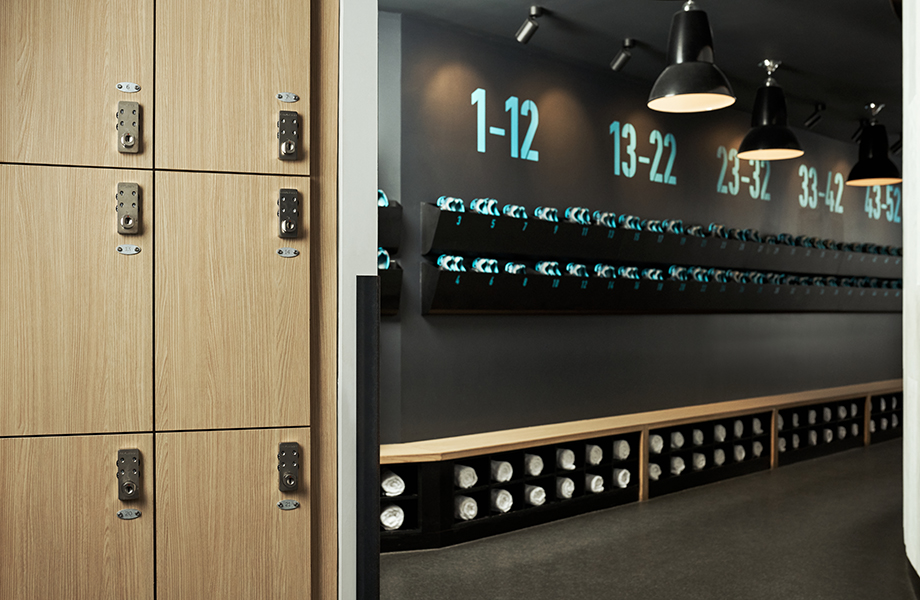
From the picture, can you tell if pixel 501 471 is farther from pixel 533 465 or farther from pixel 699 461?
pixel 699 461

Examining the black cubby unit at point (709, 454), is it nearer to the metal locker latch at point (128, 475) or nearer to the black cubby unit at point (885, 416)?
the black cubby unit at point (885, 416)

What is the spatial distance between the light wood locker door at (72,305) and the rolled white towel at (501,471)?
2.73m

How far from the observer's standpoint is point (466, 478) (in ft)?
14.8

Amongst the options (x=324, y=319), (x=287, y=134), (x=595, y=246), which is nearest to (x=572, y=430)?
(x=595, y=246)

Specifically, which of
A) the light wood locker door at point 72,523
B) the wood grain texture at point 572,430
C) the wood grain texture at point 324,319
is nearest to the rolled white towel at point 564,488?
the wood grain texture at point 572,430

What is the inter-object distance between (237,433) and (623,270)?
4012 mm

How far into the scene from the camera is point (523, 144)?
5215 millimetres

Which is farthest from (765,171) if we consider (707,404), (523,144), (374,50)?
(374,50)

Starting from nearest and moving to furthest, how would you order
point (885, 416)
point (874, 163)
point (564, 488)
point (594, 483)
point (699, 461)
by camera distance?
point (564, 488), point (594, 483), point (699, 461), point (874, 163), point (885, 416)

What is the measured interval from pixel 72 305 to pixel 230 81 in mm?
901

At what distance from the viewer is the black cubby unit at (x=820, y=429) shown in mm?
6949

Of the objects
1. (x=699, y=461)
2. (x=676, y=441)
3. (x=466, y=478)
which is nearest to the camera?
(x=466, y=478)

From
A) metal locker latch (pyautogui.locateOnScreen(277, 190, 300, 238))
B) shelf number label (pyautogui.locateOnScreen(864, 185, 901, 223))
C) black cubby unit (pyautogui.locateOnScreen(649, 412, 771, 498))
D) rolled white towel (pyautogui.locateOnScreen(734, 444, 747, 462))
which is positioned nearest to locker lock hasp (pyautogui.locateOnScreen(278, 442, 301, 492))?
metal locker latch (pyautogui.locateOnScreen(277, 190, 300, 238))

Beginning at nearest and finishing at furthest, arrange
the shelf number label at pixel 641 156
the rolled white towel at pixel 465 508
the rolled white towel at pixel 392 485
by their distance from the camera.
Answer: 1. the rolled white towel at pixel 392 485
2. the rolled white towel at pixel 465 508
3. the shelf number label at pixel 641 156
